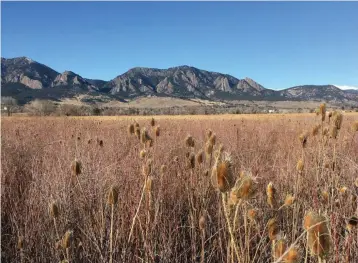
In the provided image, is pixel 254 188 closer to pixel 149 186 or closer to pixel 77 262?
pixel 149 186

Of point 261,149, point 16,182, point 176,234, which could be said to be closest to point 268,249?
point 176,234

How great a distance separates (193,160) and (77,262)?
1.23 metres

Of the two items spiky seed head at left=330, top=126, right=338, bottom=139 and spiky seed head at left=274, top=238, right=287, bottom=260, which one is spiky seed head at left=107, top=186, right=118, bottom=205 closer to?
spiky seed head at left=274, top=238, right=287, bottom=260

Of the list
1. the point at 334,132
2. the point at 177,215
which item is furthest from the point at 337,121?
the point at 177,215

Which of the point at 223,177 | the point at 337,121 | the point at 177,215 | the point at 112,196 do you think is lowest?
the point at 177,215

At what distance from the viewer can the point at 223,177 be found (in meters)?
1.31

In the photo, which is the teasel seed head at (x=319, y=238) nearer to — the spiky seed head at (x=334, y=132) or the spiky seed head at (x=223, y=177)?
the spiky seed head at (x=223, y=177)

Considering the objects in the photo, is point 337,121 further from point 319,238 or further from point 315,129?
point 319,238

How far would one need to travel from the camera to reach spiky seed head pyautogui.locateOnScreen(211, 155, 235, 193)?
131cm

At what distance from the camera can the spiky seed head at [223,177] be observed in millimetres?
1309

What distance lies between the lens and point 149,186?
2.16 metres

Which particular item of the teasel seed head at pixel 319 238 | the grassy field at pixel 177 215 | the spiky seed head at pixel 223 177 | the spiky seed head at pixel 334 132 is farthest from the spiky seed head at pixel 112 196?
the spiky seed head at pixel 334 132

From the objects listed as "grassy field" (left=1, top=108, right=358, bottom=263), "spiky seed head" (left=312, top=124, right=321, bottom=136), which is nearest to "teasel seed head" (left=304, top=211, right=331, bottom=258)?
"grassy field" (left=1, top=108, right=358, bottom=263)

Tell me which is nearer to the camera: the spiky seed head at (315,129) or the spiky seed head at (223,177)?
the spiky seed head at (223,177)
